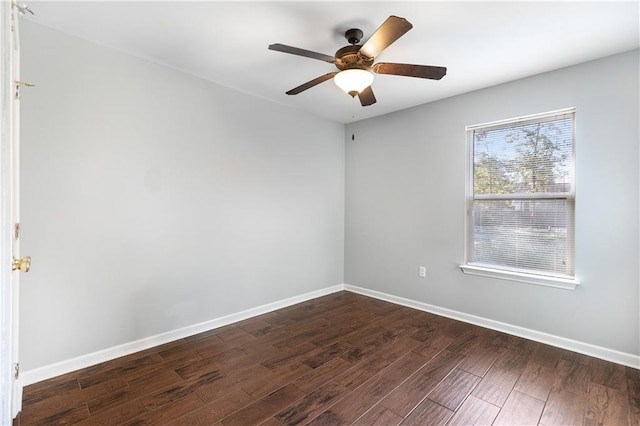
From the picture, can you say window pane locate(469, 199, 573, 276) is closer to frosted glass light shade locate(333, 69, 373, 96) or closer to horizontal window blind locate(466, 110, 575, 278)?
horizontal window blind locate(466, 110, 575, 278)

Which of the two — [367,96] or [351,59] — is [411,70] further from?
[367,96]

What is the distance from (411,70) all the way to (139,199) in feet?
7.93

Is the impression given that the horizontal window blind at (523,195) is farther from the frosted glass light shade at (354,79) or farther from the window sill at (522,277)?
the frosted glass light shade at (354,79)

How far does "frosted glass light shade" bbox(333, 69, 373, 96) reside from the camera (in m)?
2.17

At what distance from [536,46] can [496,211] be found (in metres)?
1.53

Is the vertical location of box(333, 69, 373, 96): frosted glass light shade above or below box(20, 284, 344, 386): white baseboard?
above

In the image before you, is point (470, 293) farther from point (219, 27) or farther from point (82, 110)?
point (82, 110)

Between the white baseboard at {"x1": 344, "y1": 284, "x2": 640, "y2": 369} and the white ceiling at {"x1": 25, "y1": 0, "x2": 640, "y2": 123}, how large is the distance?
2446 millimetres

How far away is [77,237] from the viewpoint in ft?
7.66

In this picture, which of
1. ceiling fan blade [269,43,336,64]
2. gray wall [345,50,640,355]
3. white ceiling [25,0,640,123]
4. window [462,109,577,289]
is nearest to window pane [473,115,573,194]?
window [462,109,577,289]

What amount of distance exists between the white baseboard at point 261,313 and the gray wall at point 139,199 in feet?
0.19

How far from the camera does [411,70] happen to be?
6.97 ft

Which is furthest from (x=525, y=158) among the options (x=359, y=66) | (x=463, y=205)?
(x=359, y=66)

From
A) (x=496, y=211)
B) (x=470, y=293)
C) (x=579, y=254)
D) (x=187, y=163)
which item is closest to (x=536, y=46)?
(x=496, y=211)
